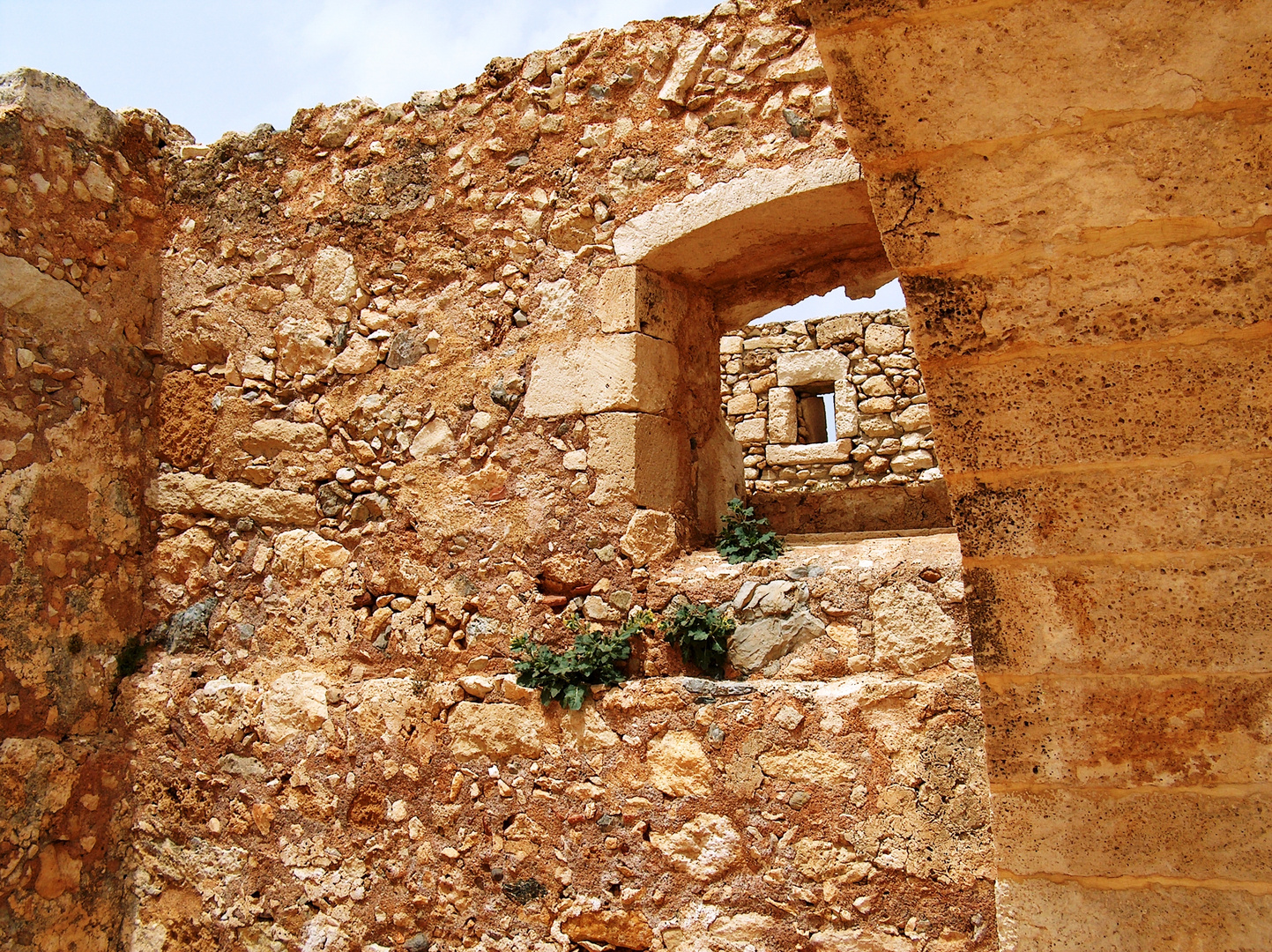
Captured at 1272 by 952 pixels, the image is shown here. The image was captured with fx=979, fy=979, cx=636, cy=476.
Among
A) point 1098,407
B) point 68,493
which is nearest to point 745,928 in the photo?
point 1098,407

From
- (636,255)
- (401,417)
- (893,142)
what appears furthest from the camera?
(401,417)

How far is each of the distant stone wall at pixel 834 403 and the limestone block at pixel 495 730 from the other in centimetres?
474

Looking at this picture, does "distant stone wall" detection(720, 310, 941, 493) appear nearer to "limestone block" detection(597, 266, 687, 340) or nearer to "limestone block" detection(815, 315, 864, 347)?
"limestone block" detection(815, 315, 864, 347)

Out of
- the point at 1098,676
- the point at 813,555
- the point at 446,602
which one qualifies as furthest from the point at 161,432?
the point at 1098,676

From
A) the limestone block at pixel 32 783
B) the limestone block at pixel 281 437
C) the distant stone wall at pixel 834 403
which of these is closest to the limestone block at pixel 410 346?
the limestone block at pixel 281 437

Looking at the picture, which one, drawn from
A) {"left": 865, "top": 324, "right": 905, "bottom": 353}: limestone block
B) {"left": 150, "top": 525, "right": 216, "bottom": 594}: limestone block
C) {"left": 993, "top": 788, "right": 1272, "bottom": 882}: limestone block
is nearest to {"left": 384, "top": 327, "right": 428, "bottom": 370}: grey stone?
{"left": 150, "top": 525, "right": 216, "bottom": 594}: limestone block

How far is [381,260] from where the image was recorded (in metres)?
4.03

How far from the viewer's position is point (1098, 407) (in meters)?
1.55

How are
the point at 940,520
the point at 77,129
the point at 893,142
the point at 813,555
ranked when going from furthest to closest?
the point at 940,520 → the point at 77,129 → the point at 813,555 → the point at 893,142

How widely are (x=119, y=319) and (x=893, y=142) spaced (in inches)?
149

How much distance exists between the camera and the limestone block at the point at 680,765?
3.08 metres

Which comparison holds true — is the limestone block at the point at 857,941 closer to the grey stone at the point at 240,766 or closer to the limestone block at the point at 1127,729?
the limestone block at the point at 1127,729

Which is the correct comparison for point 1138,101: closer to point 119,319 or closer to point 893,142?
point 893,142

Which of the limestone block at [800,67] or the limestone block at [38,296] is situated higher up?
the limestone block at [800,67]
